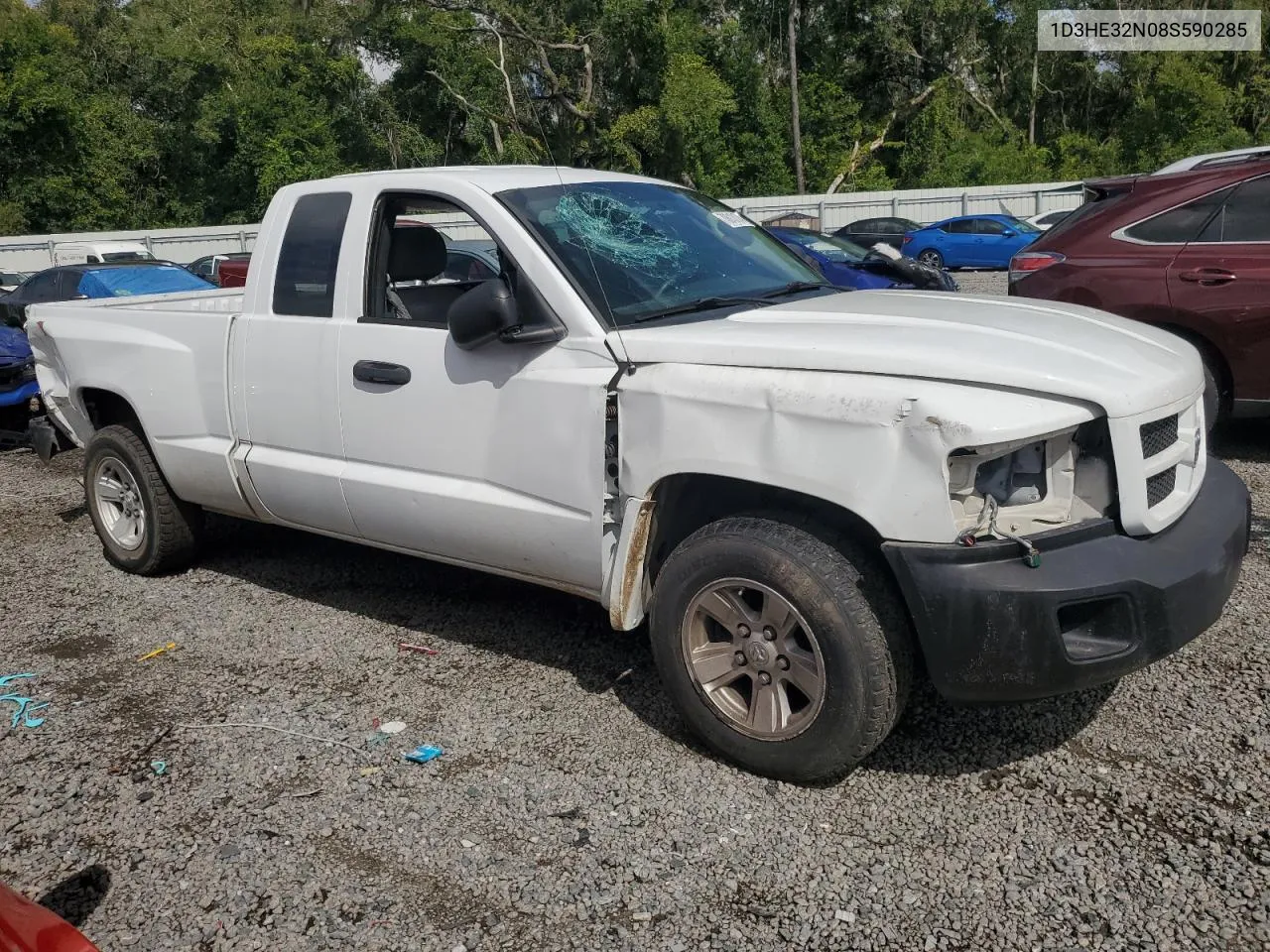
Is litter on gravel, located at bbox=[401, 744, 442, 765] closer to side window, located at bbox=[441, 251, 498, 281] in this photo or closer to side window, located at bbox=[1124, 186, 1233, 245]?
side window, located at bbox=[441, 251, 498, 281]

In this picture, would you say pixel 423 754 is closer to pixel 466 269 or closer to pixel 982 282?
pixel 466 269

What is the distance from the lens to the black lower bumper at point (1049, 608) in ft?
9.86

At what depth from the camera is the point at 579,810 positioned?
136 inches

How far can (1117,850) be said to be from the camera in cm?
309

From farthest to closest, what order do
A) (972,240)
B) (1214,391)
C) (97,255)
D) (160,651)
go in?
(972,240) → (97,255) → (1214,391) → (160,651)

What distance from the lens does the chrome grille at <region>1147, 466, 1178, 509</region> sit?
10.7ft

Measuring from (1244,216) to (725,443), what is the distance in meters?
4.65

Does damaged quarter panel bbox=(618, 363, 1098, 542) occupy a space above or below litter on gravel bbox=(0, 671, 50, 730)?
above

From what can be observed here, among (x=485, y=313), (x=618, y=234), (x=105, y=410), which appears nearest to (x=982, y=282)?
(x=105, y=410)

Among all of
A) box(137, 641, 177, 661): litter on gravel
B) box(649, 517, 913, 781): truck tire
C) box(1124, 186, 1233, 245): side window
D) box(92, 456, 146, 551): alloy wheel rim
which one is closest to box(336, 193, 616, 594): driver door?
box(649, 517, 913, 781): truck tire

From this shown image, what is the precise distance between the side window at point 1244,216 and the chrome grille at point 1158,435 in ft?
12.1

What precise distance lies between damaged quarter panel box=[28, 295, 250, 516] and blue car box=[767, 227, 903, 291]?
205 inches

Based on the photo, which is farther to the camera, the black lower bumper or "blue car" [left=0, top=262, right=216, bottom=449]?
"blue car" [left=0, top=262, right=216, bottom=449]

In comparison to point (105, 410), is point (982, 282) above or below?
below
